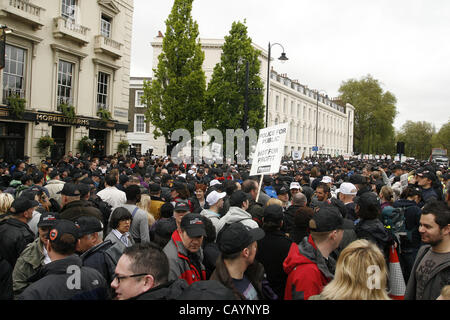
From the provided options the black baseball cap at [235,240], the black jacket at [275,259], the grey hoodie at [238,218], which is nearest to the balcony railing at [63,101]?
the grey hoodie at [238,218]

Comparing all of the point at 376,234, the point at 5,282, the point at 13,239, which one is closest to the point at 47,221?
the point at 13,239

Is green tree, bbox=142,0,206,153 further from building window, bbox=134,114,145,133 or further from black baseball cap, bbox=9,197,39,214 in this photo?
black baseball cap, bbox=9,197,39,214

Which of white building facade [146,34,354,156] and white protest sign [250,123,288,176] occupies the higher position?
A: white building facade [146,34,354,156]

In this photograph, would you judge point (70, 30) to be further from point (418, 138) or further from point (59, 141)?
point (418, 138)

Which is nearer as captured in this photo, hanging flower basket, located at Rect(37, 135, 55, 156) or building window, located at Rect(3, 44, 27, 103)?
building window, located at Rect(3, 44, 27, 103)

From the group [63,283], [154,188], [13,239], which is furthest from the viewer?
[154,188]

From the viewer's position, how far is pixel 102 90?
22.4 metres

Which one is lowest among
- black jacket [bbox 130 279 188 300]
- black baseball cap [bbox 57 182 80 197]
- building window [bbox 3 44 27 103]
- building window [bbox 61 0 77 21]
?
black jacket [bbox 130 279 188 300]

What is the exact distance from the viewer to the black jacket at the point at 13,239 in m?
3.87

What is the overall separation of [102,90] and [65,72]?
3.09 meters

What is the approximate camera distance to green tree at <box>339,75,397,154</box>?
75.9 metres

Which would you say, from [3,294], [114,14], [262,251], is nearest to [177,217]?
[262,251]

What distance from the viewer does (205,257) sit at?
376 centimetres

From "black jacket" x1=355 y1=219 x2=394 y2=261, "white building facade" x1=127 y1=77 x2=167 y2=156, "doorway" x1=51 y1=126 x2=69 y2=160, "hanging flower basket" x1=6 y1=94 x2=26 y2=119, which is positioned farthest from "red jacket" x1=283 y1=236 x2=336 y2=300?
"white building facade" x1=127 y1=77 x2=167 y2=156
